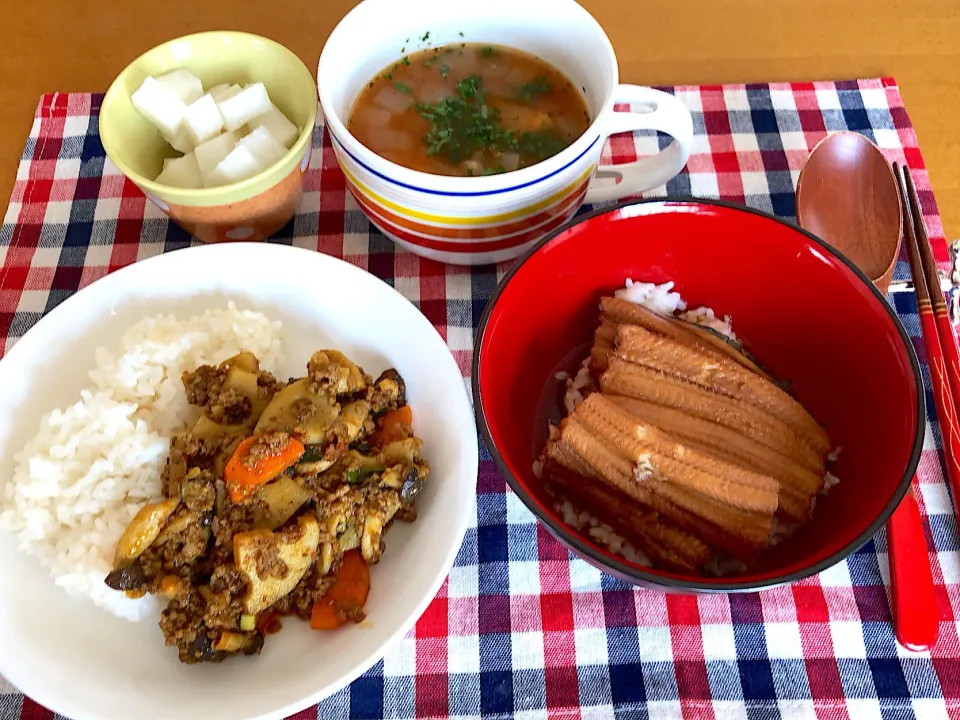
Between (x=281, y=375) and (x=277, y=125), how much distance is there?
476 millimetres

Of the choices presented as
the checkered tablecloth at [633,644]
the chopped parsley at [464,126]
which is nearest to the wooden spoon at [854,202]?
the checkered tablecloth at [633,644]

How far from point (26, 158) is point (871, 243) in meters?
1.79

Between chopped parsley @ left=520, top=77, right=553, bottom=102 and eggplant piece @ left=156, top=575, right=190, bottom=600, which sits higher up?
chopped parsley @ left=520, top=77, right=553, bottom=102

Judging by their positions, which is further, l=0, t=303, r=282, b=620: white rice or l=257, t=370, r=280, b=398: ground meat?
l=257, t=370, r=280, b=398: ground meat

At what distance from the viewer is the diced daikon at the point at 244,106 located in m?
1.28

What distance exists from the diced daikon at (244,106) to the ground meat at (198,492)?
67 centimetres

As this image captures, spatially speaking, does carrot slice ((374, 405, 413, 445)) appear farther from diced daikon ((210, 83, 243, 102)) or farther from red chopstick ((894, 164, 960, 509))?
red chopstick ((894, 164, 960, 509))

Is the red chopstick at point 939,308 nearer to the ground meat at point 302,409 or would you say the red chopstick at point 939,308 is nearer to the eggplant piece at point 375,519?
the eggplant piece at point 375,519

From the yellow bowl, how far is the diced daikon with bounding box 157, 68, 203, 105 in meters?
0.05

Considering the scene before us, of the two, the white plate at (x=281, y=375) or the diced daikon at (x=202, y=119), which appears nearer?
the white plate at (x=281, y=375)

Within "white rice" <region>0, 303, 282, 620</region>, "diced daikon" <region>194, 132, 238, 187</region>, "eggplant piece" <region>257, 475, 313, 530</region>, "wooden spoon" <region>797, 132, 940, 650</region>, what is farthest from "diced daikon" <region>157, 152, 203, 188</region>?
"wooden spoon" <region>797, 132, 940, 650</region>

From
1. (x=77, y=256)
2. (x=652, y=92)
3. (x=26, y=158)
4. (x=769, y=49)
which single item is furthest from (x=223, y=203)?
(x=769, y=49)

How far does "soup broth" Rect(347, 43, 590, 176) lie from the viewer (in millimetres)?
1236

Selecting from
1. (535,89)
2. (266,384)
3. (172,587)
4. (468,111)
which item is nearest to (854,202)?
(535,89)
